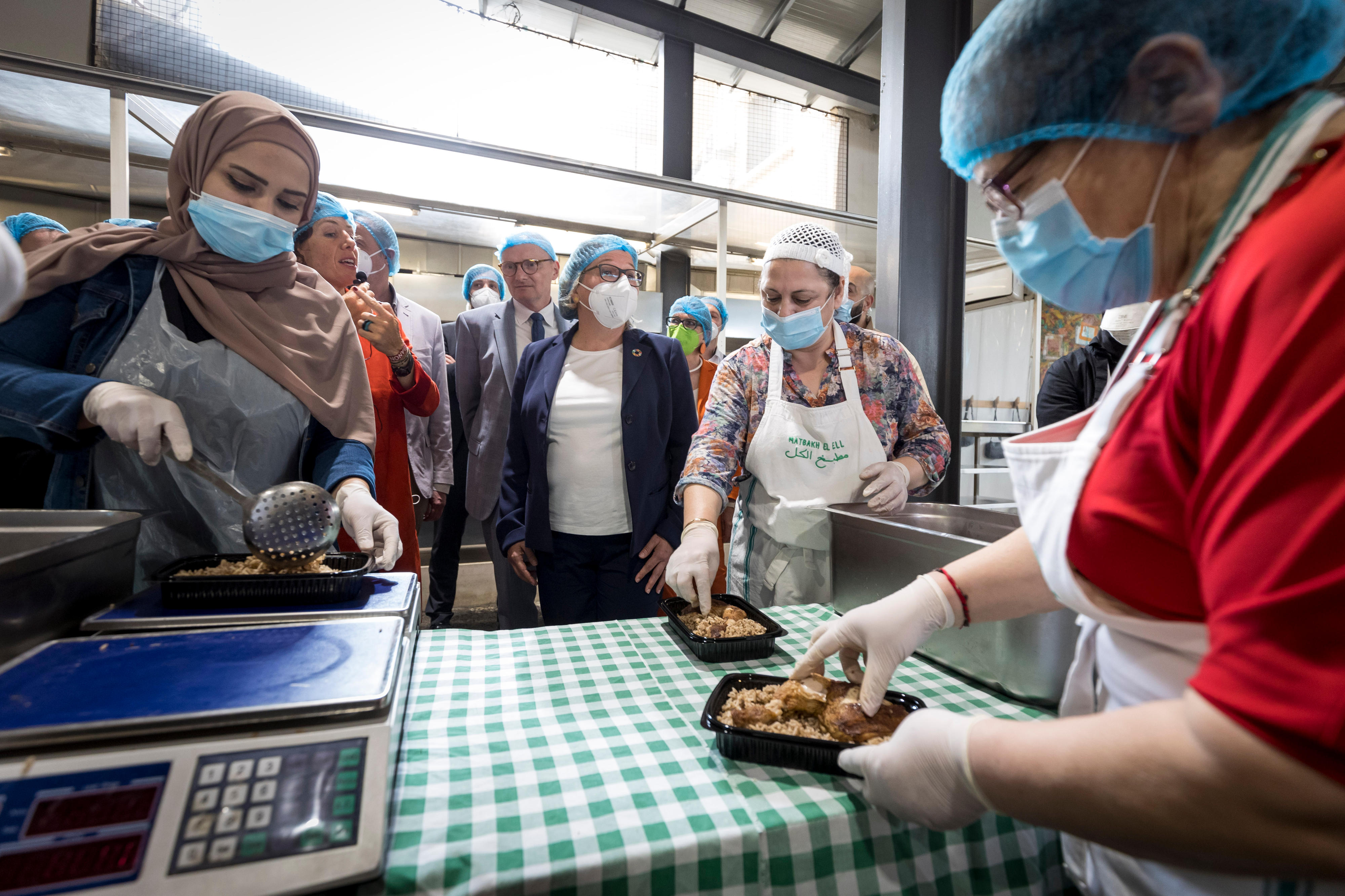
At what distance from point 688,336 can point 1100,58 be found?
124 inches

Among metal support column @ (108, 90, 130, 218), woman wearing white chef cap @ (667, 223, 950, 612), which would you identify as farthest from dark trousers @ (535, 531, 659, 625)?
metal support column @ (108, 90, 130, 218)

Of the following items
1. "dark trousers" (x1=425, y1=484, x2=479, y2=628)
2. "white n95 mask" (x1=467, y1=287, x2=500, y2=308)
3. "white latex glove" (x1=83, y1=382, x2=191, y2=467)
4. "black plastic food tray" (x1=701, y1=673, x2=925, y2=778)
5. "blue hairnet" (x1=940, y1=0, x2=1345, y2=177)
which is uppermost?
"white n95 mask" (x1=467, y1=287, x2=500, y2=308)

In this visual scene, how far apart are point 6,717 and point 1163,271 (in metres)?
1.20

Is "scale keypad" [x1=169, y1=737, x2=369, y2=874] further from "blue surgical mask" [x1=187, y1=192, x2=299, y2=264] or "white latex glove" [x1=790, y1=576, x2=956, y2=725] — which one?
"blue surgical mask" [x1=187, y1=192, x2=299, y2=264]

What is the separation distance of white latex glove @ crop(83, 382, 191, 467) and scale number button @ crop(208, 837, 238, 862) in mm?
879

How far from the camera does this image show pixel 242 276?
4.57 ft

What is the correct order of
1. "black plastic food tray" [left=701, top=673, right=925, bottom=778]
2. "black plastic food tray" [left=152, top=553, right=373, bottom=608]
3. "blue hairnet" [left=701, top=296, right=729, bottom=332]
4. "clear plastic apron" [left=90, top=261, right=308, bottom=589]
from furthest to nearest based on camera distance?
"blue hairnet" [left=701, top=296, right=729, bottom=332] < "clear plastic apron" [left=90, top=261, right=308, bottom=589] < "black plastic food tray" [left=152, top=553, right=373, bottom=608] < "black plastic food tray" [left=701, top=673, right=925, bottom=778]

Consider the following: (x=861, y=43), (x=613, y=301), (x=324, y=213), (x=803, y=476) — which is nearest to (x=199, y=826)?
(x=803, y=476)

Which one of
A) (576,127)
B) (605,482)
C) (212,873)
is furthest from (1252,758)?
(576,127)

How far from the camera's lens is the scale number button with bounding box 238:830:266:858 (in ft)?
1.63

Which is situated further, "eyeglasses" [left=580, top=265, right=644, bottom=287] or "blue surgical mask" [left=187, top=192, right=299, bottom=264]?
"eyeglasses" [left=580, top=265, right=644, bottom=287]

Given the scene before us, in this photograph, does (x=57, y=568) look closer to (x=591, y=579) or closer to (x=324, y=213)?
(x=591, y=579)

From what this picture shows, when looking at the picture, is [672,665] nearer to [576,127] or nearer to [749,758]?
[749,758]

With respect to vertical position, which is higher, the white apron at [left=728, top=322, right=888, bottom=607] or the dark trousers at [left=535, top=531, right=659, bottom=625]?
the white apron at [left=728, top=322, right=888, bottom=607]
